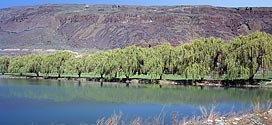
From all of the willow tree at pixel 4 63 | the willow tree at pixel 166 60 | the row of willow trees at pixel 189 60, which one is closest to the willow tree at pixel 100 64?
the row of willow trees at pixel 189 60

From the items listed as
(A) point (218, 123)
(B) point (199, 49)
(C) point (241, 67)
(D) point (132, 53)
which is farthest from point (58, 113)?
(D) point (132, 53)

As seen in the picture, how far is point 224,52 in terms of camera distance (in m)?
57.2

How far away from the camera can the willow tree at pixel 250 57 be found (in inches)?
2072

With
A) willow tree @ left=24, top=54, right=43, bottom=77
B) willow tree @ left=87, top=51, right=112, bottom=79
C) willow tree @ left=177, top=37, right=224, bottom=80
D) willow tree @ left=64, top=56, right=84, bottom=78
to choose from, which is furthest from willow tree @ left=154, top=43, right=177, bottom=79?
willow tree @ left=24, top=54, right=43, bottom=77

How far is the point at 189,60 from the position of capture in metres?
58.8

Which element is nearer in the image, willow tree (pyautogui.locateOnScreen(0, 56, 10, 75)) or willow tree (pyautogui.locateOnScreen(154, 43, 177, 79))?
willow tree (pyautogui.locateOnScreen(154, 43, 177, 79))

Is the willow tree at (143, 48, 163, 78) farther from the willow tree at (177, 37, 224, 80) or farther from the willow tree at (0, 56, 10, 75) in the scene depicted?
the willow tree at (0, 56, 10, 75)

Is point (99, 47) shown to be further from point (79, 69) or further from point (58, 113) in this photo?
point (58, 113)

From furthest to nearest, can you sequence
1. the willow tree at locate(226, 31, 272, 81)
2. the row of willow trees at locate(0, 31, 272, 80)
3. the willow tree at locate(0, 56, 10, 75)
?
the willow tree at locate(0, 56, 10, 75) < the row of willow trees at locate(0, 31, 272, 80) < the willow tree at locate(226, 31, 272, 81)

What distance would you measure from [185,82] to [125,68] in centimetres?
1125

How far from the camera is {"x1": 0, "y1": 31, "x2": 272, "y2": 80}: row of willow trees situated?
53291mm

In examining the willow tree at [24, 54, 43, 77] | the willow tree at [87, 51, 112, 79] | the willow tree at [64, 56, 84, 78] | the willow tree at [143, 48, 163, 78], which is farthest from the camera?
the willow tree at [24, 54, 43, 77]

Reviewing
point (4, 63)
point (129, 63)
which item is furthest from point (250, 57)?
point (4, 63)

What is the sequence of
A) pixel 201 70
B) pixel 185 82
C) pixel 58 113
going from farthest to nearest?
pixel 185 82, pixel 201 70, pixel 58 113
